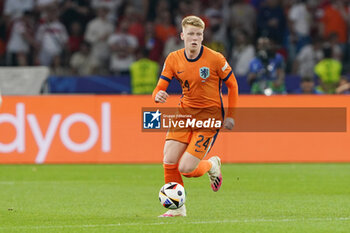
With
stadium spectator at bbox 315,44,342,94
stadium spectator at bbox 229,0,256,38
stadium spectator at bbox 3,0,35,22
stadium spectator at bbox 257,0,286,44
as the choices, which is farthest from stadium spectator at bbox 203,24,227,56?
stadium spectator at bbox 3,0,35,22

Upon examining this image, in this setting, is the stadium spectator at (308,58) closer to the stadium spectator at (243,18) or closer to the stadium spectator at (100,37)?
the stadium spectator at (243,18)

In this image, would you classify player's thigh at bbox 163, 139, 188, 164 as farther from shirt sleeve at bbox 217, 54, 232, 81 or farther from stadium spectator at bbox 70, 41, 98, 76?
stadium spectator at bbox 70, 41, 98, 76

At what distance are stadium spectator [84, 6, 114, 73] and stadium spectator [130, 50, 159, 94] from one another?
1.23m

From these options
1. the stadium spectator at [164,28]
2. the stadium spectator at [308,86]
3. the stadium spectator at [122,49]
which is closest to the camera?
the stadium spectator at [308,86]

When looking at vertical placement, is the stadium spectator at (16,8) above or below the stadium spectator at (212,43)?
above

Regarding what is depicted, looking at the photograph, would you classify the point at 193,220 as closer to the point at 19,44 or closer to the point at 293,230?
the point at 293,230

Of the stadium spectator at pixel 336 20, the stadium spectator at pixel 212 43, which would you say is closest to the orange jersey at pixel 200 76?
the stadium spectator at pixel 212 43

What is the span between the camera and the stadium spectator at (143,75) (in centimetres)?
1988

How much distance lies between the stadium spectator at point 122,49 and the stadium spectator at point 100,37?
14.0 inches

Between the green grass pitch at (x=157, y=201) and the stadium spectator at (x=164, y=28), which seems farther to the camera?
the stadium spectator at (x=164, y=28)

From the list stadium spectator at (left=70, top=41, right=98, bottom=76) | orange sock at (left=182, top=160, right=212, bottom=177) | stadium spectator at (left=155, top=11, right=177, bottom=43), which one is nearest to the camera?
orange sock at (left=182, top=160, right=212, bottom=177)

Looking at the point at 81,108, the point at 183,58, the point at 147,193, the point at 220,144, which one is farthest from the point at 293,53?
the point at 183,58

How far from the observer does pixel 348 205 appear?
948cm

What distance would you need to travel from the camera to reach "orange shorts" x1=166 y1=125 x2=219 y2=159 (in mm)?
8648
